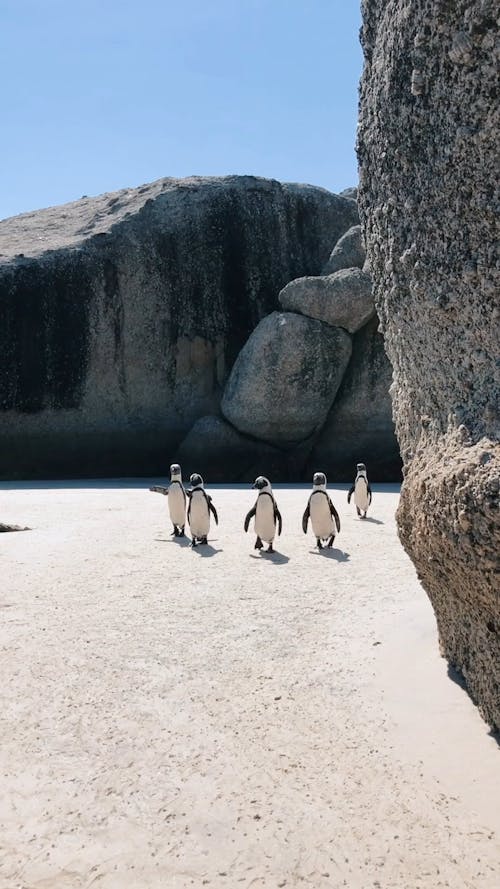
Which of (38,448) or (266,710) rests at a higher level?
(38,448)

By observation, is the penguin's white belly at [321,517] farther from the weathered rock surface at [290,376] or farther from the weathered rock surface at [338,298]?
the weathered rock surface at [338,298]

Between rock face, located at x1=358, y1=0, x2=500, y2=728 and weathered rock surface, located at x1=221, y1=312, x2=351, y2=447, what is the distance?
40.1ft

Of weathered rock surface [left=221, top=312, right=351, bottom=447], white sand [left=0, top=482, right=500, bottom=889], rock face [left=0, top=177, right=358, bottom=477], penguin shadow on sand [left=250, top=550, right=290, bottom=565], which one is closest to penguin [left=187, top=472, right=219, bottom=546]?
penguin shadow on sand [left=250, top=550, right=290, bottom=565]

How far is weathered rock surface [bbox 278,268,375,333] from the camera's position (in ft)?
54.4

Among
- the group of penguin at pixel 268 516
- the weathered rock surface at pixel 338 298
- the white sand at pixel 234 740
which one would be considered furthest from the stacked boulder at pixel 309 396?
the white sand at pixel 234 740

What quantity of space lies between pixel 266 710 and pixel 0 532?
5.63 meters

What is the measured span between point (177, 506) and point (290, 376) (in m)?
8.07

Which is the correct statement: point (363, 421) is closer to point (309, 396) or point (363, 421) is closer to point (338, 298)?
point (309, 396)

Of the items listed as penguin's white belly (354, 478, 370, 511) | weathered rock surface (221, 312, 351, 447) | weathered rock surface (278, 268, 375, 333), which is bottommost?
penguin's white belly (354, 478, 370, 511)

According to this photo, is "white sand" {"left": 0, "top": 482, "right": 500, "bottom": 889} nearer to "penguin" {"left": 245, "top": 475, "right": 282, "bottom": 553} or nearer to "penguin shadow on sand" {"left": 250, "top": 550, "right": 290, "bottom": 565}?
"penguin shadow on sand" {"left": 250, "top": 550, "right": 290, "bottom": 565}

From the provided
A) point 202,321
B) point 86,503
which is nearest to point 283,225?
point 202,321

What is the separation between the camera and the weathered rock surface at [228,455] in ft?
57.4

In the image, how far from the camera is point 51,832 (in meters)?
3.08

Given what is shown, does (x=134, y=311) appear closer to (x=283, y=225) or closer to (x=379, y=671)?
(x=283, y=225)
